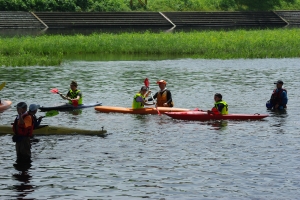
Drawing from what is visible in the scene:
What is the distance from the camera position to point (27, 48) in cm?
4884

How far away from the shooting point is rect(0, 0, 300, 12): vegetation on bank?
254 feet

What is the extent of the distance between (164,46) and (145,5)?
1260 inches

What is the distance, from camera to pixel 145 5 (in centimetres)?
8369

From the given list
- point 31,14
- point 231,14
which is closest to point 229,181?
point 31,14

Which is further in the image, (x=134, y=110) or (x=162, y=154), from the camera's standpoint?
(x=134, y=110)

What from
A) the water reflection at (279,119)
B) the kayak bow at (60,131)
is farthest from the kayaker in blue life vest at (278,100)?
the kayak bow at (60,131)

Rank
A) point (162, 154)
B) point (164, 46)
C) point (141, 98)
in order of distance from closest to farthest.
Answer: point (162, 154) < point (141, 98) < point (164, 46)

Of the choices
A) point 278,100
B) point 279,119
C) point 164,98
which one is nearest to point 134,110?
point 164,98

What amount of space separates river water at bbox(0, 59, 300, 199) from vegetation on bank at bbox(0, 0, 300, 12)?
4356 centimetres

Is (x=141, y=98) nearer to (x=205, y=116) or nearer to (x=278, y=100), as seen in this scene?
(x=205, y=116)

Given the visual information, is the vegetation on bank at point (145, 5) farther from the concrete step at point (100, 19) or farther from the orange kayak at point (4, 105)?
the orange kayak at point (4, 105)

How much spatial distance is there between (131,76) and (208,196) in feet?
82.4

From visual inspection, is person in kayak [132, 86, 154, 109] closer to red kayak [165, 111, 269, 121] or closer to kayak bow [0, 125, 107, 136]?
red kayak [165, 111, 269, 121]

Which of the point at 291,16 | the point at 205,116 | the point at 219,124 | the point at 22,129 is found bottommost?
the point at 219,124
